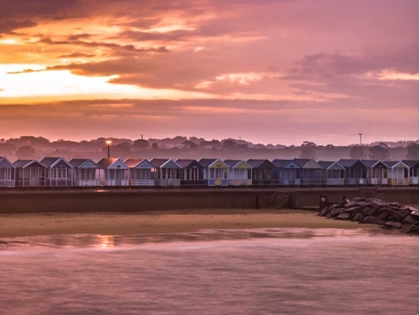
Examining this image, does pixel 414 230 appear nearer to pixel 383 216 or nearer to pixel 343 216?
pixel 383 216

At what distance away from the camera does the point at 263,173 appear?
3917 inches

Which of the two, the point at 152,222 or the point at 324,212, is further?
the point at 324,212

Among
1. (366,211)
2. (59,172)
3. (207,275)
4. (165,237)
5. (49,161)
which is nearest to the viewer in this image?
(207,275)

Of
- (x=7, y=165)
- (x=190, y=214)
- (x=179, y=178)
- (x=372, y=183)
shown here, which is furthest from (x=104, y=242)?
(x=372, y=183)

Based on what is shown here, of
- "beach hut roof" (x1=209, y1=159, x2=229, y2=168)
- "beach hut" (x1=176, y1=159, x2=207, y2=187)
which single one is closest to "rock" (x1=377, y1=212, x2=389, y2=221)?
"beach hut" (x1=176, y1=159, x2=207, y2=187)

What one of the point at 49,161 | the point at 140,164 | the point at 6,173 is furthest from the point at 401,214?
the point at 49,161

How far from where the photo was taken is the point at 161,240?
151 feet

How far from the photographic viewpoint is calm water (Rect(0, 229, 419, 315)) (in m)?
28.5

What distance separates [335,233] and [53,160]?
4440 centimetres

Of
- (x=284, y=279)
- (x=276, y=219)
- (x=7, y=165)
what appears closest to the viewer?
(x=284, y=279)

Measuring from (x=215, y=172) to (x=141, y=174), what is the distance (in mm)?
8666

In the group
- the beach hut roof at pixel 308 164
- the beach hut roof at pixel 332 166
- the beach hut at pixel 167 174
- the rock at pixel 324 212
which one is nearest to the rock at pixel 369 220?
the rock at pixel 324 212

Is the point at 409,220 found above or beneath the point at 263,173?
beneath

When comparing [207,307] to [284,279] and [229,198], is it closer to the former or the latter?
[284,279]
